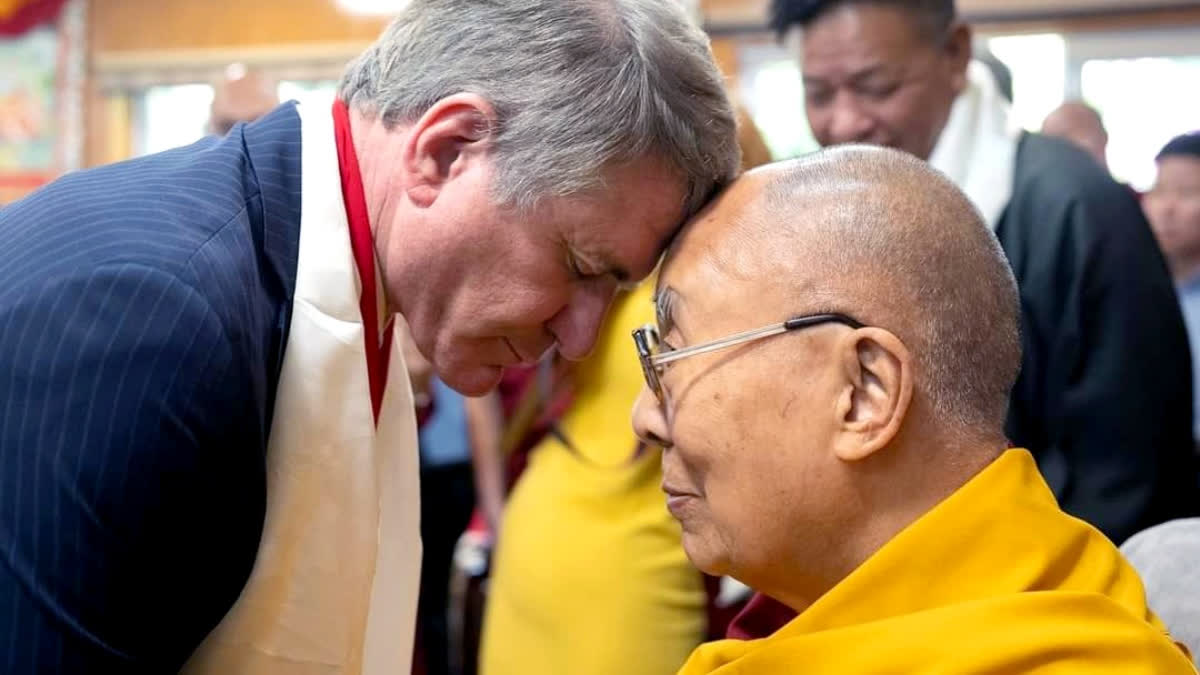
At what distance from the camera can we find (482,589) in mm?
3049

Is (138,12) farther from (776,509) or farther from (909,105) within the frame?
(776,509)

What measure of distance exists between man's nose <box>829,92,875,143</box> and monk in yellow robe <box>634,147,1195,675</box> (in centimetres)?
74

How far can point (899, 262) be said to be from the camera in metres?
1.21

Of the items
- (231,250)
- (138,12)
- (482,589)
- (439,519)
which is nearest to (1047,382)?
(231,250)

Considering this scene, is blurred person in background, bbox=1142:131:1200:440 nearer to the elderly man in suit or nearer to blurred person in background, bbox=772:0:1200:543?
blurred person in background, bbox=772:0:1200:543

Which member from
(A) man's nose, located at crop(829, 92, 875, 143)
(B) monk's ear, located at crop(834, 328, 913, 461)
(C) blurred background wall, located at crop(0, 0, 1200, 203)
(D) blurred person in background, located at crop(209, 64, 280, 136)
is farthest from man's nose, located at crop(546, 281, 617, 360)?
(C) blurred background wall, located at crop(0, 0, 1200, 203)

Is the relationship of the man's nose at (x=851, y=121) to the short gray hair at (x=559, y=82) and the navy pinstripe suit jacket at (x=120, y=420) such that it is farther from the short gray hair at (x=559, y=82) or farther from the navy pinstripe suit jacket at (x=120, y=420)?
the navy pinstripe suit jacket at (x=120, y=420)

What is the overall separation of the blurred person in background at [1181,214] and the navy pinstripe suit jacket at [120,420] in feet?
8.91

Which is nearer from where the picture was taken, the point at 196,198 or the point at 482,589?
the point at 196,198

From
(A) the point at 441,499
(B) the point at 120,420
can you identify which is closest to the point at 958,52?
(B) the point at 120,420

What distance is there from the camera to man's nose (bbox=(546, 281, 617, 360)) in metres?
1.41

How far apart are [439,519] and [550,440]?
1.49 meters

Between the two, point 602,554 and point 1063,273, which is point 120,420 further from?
point 1063,273

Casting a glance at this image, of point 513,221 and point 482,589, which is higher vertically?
point 513,221
